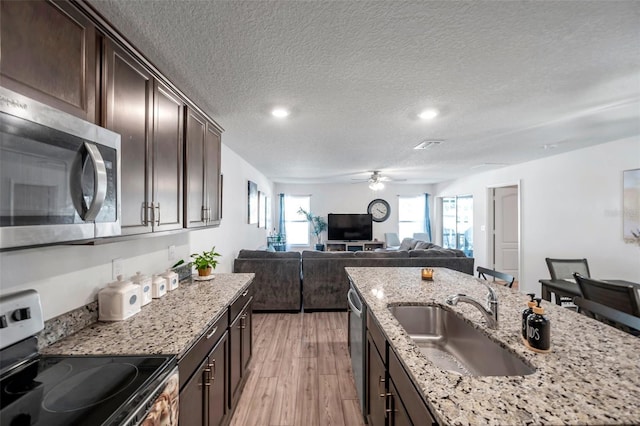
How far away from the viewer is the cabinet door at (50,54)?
0.82m

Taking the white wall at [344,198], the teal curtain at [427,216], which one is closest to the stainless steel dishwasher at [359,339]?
the white wall at [344,198]

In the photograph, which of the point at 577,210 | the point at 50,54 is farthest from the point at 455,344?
the point at 577,210

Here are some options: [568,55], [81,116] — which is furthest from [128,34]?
[568,55]

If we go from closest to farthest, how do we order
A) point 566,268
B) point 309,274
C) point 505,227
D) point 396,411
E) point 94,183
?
point 94,183 → point 396,411 → point 566,268 → point 309,274 → point 505,227

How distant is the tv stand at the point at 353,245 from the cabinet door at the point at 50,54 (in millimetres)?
7112

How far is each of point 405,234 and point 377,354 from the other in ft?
23.9

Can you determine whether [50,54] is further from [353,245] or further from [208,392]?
[353,245]

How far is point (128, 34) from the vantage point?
56.2 inches

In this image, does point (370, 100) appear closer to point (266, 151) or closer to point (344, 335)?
point (266, 151)

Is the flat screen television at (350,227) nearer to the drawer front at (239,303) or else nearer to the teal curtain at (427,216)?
the teal curtain at (427,216)

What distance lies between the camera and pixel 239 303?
2131mm

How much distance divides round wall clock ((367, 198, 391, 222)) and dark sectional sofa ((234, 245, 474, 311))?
424 centimetres

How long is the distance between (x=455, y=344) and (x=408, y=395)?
802 millimetres

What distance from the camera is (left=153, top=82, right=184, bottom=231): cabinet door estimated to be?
1.57 meters
